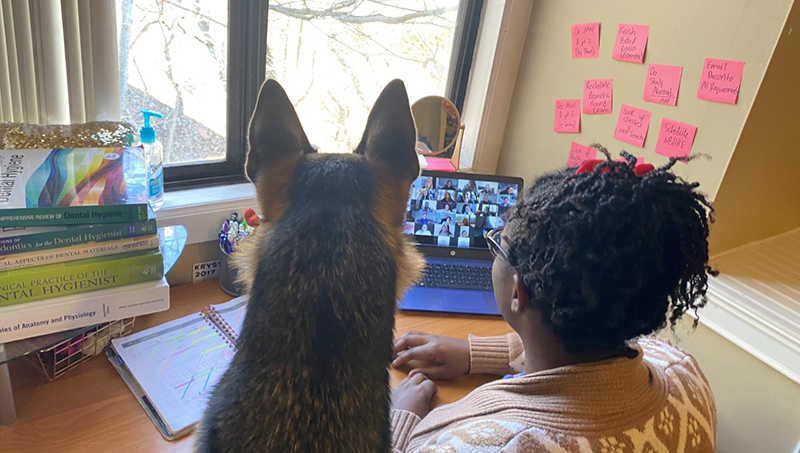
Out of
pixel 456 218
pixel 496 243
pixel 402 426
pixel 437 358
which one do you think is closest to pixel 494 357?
pixel 437 358

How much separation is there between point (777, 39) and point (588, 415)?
0.97 m

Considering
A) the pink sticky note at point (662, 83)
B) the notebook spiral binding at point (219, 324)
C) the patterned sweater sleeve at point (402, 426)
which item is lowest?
the patterned sweater sleeve at point (402, 426)

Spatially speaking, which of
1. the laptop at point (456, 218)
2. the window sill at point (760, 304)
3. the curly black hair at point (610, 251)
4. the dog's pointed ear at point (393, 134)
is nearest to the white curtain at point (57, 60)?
the dog's pointed ear at point (393, 134)

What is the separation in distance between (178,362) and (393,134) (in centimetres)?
71

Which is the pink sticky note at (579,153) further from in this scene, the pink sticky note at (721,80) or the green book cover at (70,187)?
the green book cover at (70,187)

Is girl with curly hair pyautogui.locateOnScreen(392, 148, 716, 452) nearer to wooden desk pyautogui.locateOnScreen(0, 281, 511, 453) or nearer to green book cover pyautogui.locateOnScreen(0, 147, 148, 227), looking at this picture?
wooden desk pyautogui.locateOnScreen(0, 281, 511, 453)

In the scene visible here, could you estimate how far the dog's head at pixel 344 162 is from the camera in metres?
0.81

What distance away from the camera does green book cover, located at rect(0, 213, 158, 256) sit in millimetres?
887

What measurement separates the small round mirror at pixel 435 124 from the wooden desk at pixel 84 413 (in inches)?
33.8

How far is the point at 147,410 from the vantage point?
102cm

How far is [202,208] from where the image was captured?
4.65 ft

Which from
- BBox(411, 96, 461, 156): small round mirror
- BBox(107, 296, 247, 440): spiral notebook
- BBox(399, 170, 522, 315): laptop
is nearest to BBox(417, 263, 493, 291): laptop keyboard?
BBox(399, 170, 522, 315): laptop

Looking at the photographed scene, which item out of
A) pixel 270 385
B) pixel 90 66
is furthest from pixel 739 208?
pixel 90 66

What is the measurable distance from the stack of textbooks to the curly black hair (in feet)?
2.36
